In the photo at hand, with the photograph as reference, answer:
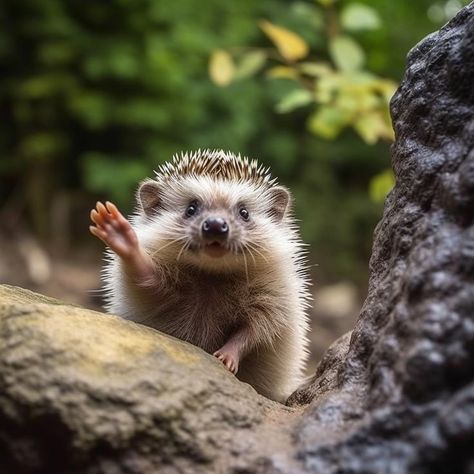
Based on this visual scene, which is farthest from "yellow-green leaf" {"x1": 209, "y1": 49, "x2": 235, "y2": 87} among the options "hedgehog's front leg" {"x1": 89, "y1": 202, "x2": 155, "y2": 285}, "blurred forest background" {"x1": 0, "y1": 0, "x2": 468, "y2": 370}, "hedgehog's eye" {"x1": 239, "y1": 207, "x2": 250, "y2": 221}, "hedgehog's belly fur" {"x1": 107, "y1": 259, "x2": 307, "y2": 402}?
"blurred forest background" {"x1": 0, "y1": 0, "x2": 468, "y2": 370}

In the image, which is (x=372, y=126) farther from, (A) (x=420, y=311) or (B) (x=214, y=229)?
(A) (x=420, y=311)

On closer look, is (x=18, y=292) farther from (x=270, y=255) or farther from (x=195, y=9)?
(x=195, y=9)

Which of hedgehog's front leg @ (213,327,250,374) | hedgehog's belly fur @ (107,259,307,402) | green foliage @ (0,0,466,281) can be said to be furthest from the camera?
green foliage @ (0,0,466,281)

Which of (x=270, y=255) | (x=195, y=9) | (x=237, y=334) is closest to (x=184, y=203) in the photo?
(x=270, y=255)

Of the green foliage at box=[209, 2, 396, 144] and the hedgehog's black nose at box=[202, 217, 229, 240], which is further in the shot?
the green foliage at box=[209, 2, 396, 144]

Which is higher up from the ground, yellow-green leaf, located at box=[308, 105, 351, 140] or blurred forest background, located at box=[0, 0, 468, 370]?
blurred forest background, located at box=[0, 0, 468, 370]

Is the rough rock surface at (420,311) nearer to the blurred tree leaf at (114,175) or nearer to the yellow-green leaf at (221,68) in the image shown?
the yellow-green leaf at (221,68)

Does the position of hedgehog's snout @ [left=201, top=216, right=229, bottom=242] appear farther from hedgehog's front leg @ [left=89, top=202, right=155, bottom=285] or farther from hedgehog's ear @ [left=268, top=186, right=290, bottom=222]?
hedgehog's ear @ [left=268, top=186, right=290, bottom=222]
